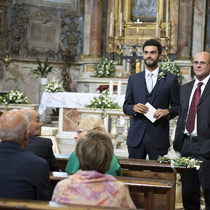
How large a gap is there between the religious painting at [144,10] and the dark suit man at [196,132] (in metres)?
10.4

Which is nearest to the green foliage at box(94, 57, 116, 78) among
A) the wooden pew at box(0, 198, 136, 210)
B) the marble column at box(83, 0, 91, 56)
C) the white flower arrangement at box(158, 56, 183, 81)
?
the marble column at box(83, 0, 91, 56)

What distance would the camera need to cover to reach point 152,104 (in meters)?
3.96

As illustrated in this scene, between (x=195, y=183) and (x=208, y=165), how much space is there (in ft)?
0.79

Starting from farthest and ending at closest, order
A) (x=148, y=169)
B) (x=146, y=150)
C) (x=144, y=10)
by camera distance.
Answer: (x=144, y=10), (x=146, y=150), (x=148, y=169)

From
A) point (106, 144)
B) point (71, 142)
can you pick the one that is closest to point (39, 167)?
point (106, 144)

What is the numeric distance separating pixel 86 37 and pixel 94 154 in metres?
12.4

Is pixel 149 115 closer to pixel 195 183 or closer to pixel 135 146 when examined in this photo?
pixel 135 146

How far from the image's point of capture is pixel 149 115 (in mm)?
3826

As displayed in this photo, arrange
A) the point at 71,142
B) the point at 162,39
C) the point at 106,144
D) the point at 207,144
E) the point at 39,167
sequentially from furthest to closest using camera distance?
the point at 162,39 < the point at 71,142 < the point at 207,144 < the point at 39,167 < the point at 106,144

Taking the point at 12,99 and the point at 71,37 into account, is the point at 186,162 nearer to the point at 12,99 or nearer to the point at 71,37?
the point at 12,99

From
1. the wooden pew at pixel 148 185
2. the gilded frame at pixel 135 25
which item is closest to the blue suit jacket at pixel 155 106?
the wooden pew at pixel 148 185

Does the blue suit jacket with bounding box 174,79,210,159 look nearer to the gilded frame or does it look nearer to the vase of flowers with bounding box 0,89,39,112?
the vase of flowers with bounding box 0,89,39,112

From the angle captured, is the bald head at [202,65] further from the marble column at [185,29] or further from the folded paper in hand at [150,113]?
the marble column at [185,29]

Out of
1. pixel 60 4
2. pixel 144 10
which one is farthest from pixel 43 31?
pixel 144 10
